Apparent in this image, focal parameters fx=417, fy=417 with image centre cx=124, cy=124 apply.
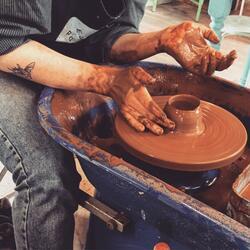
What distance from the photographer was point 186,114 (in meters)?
1.09

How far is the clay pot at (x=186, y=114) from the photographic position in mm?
1088

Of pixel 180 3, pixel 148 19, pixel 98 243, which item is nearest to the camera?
pixel 98 243

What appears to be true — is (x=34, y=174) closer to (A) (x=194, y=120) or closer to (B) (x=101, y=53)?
(A) (x=194, y=120)

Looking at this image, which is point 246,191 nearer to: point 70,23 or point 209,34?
point 209,34

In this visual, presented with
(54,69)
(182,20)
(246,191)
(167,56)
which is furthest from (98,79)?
(182,20)

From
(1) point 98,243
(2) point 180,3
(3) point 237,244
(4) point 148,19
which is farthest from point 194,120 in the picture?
(2) point 180,3

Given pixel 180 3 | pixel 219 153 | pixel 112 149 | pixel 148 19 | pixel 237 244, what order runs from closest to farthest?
pixel 237 244, pixel 219 153, pixel 112 149, pixel 148 19, pixel 180 3

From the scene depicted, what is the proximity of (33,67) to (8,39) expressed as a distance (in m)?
0.10

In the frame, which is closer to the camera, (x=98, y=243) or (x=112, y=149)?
(x=112, y=149)

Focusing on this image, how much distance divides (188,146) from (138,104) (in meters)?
0.17

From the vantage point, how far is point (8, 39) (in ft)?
3.49

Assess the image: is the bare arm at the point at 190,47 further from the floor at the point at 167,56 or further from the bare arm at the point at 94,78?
the floor at the point at 167,56

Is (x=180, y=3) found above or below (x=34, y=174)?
below

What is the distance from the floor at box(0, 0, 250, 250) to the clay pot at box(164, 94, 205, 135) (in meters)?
0.67
